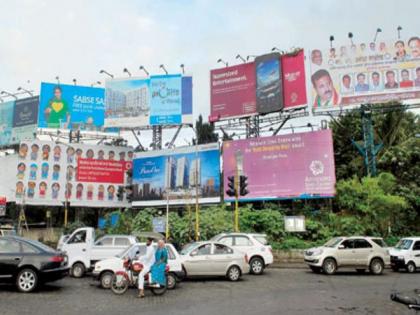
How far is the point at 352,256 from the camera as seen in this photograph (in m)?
18.1

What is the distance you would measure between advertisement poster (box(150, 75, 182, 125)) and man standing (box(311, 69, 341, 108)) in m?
12.0

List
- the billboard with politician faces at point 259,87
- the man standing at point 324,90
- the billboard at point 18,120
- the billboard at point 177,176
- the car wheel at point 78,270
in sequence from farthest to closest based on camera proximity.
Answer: the billboard at point 18,120, the billboard at point 177,176, the billboard with politician faces at point 259,87, the man standing at point 324,90, the car wheel at point 78,270

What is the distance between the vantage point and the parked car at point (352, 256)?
709 inches

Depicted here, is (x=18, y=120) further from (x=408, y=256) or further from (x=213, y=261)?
(x=408, y=256)

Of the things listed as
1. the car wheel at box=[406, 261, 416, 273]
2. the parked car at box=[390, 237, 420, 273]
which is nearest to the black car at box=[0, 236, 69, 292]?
the parked car at box=[390, 237, 420, 273]

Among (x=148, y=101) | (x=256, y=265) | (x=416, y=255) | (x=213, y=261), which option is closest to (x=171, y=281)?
(x=213, y=261)

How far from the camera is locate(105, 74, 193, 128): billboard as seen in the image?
124 ft

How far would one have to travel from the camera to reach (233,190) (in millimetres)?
20156

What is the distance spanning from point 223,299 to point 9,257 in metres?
5.68

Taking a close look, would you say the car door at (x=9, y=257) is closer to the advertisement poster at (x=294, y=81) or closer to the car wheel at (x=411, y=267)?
the car wheel at (x=411, y=267)

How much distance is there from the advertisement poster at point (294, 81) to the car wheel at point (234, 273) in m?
19.2

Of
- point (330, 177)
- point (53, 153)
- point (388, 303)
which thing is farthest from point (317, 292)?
point (53, 153)

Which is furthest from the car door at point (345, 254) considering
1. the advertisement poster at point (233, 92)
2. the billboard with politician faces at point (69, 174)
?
the billboard with politician faces at point (69, 174)

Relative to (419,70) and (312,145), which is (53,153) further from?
(419,70)
